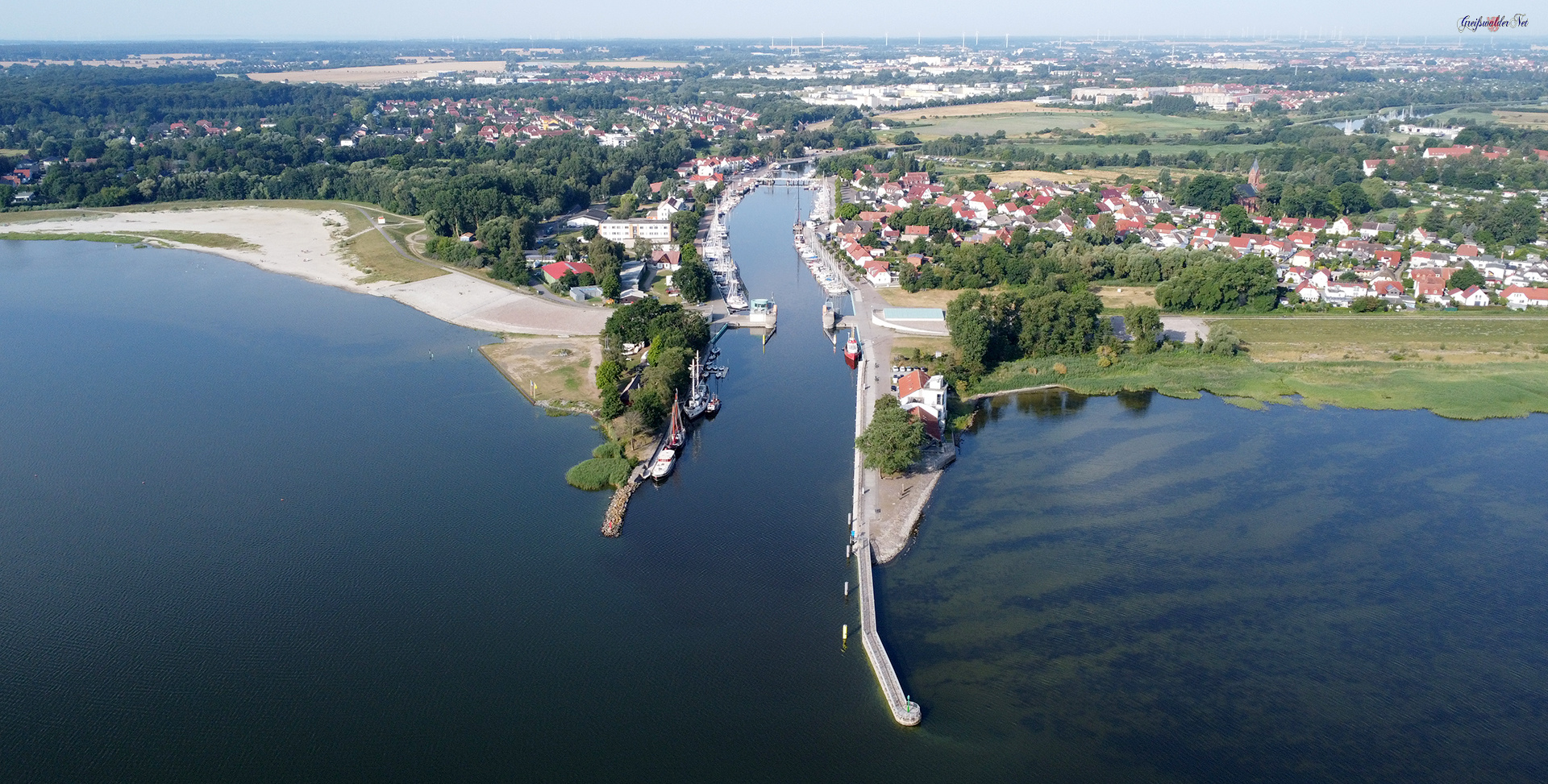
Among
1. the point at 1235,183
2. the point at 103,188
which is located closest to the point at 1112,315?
the point at 1235,183

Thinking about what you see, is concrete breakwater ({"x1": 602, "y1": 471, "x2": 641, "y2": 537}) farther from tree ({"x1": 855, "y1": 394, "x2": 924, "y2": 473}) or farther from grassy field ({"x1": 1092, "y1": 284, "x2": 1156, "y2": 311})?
grassy field ({"x1": 1092, "y1": 284, "x2": 1156, "y2": 311})

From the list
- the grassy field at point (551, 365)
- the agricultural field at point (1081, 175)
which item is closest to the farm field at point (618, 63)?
the agricultural field at point (1081, 175)

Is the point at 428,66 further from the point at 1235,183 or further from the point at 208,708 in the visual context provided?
the point at 208,708

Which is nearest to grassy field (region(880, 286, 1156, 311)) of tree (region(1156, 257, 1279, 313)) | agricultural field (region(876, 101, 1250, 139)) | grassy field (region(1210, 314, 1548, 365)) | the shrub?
tree (region(1156, 257, 1279, 313))

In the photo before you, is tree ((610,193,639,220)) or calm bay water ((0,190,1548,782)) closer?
calm bay water ((0,190,1548,782))

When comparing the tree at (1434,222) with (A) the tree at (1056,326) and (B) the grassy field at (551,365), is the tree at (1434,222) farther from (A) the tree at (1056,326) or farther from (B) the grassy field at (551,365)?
(B) the grassy field at (551,365)

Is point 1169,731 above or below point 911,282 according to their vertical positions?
below

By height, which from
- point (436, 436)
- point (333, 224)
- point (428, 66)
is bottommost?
point (436, 436)
